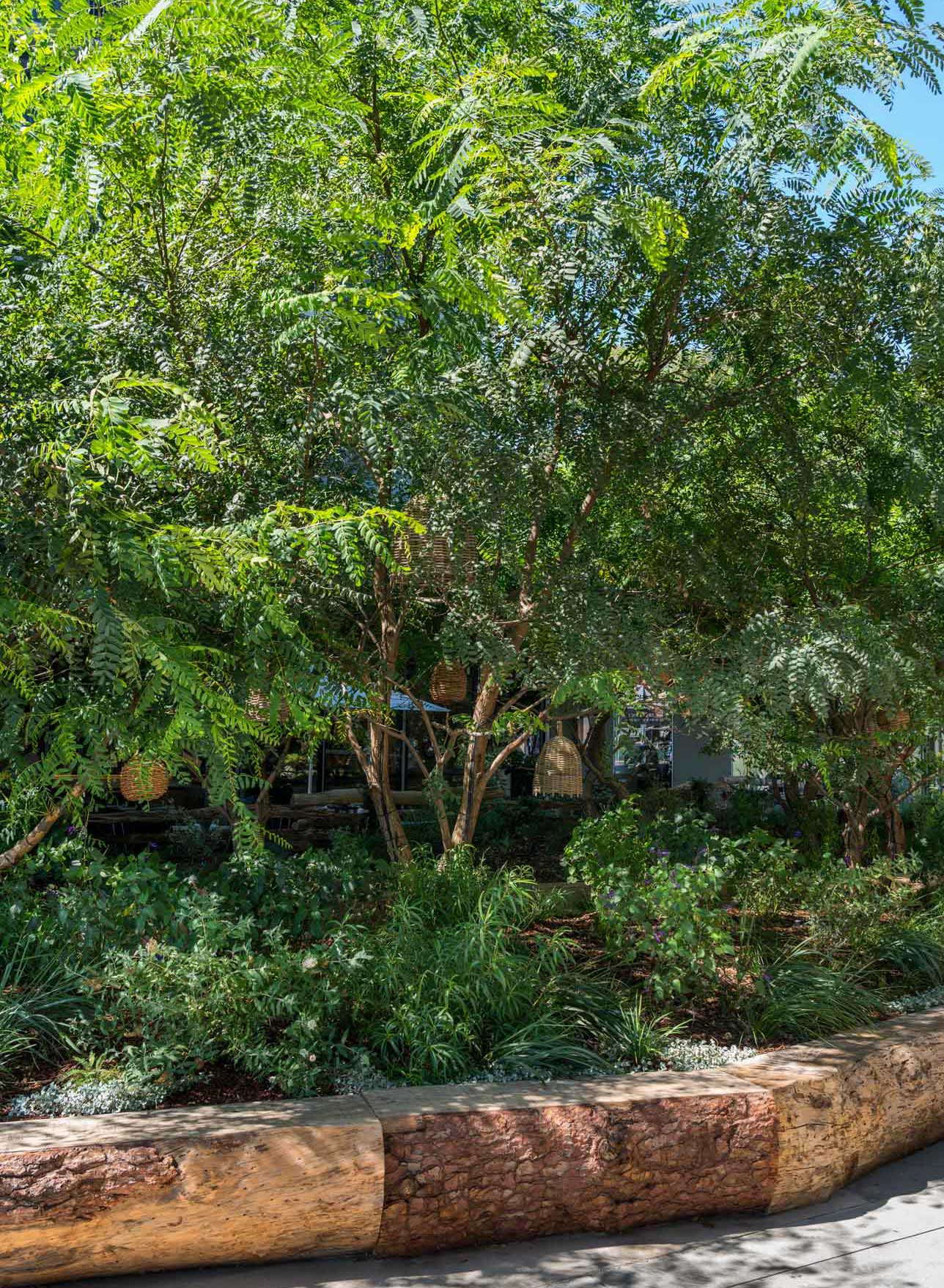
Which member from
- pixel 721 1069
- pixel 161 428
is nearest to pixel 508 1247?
pixel 721 1069

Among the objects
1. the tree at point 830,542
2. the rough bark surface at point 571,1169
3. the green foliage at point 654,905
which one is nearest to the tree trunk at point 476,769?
the green foliage at point 654,905

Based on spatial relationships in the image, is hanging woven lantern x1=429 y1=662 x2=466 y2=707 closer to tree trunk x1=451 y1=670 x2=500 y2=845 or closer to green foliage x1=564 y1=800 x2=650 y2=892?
tree trunk x1=451 y1=670 x2=500 y2=845

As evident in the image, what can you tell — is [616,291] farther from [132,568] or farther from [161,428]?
[132,568]

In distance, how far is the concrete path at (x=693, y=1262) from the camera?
4.04m

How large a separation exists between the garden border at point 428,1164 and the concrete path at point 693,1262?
6 centimetres

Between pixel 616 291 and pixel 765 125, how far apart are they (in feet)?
3.70

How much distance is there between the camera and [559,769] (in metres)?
10.1

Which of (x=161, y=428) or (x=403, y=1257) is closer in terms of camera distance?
(x=161, y=428)

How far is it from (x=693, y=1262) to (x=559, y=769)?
5943 millimetres

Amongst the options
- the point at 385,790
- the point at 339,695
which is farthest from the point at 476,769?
the point at 339,695

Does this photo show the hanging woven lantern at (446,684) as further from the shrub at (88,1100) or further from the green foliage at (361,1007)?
the shrub at (88,1100)

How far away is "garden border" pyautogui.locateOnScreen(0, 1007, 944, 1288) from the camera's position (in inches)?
152

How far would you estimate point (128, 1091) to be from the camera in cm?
449

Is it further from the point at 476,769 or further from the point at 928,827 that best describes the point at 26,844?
the point at 928,827
